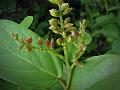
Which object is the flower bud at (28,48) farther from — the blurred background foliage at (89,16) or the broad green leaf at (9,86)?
the blurred background foliage at (89,16)

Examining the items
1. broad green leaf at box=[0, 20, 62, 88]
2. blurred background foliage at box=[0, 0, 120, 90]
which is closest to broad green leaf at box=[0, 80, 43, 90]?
broad green leaf at box=[0, 20, 62, 88]

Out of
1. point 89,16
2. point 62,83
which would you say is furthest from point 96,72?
point 89,16

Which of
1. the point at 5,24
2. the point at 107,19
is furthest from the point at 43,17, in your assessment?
the point at 5,24

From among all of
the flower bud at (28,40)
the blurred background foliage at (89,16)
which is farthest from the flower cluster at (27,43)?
the blurred background foliage at (89,16)

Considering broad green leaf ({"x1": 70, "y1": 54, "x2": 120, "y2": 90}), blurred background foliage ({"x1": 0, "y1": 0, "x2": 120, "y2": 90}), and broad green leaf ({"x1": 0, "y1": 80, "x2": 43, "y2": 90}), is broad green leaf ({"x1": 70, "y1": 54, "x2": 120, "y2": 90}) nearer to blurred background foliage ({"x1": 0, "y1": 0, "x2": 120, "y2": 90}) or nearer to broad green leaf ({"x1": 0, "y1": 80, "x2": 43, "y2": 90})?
broad green leaf ({"x1": 0, "y1": 80, "x2": 43, "y2": 90})

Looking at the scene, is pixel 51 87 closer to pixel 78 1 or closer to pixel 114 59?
pixel 114 59
